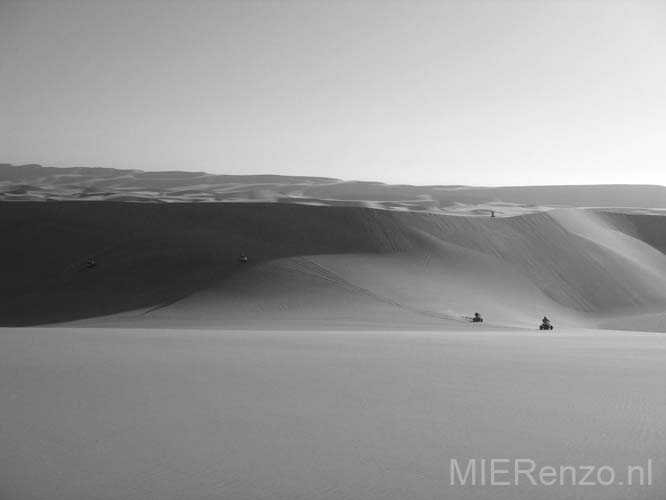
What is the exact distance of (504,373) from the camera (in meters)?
8.14

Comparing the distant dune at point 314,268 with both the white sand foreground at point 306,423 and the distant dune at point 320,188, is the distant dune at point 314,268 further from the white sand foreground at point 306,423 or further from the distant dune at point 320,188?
the distant dune at point 320,188

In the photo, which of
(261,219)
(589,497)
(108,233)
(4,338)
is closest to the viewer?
(589,497)

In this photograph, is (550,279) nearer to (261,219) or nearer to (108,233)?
(261,219)

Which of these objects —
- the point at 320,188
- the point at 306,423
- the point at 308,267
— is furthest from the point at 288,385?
the point at 320,188

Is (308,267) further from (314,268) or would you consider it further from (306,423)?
(306,423)

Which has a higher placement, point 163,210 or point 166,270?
point 163,210

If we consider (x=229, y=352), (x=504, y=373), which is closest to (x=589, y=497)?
(x=504, y=373)

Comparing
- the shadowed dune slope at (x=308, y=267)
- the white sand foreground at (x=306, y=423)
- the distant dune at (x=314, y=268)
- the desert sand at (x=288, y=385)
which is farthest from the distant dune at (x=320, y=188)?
the white sand foreground at (x=306, y=423)

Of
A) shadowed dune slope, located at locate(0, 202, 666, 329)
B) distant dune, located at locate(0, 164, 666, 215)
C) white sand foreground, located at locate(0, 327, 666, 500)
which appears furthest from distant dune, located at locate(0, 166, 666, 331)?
distant dune, located at locate(0, 164, 666, 215)

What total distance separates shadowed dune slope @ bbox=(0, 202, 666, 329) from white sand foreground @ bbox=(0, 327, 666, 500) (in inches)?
494

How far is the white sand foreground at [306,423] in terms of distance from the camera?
161 inches

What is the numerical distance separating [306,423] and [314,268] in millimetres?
23346

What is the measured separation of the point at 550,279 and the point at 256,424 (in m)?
32.7

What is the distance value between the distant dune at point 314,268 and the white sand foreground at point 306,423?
1233 centimetres
